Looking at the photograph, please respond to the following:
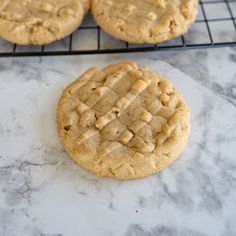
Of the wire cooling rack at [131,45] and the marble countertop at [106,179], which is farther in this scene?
the wire cooling rack at [131,45]

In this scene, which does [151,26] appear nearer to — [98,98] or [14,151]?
[98,98]

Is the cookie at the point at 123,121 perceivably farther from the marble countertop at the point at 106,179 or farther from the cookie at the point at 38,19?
the cookie at the point at 38,19

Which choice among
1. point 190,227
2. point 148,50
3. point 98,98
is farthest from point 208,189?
point 148,50

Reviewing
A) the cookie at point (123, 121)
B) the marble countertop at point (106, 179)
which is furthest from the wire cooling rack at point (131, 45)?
the cookie at point (123, 121)

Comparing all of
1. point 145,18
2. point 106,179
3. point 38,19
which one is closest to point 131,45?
point 145,18

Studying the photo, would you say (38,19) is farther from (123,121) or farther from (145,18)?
(123,121)
